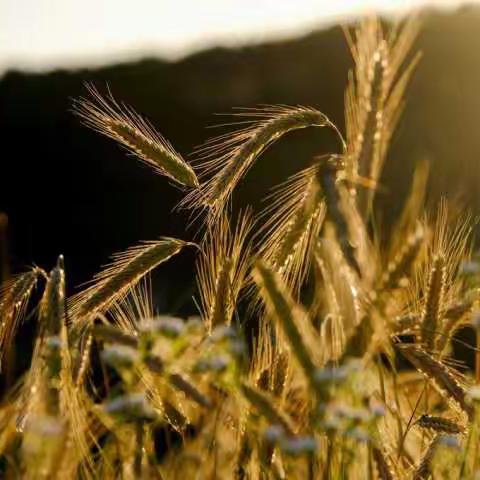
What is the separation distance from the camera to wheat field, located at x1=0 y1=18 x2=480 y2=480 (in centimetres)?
198

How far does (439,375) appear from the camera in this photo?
226 centimetres

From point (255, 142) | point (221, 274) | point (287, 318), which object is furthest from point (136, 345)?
point (255, 142)

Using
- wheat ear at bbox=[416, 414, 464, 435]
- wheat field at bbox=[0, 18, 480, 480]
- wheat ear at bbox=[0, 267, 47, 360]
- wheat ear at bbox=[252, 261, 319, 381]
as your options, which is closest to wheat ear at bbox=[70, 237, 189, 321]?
wheat field at bbox=[0, 18, 480, 480]

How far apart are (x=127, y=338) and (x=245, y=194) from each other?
11.3 metres

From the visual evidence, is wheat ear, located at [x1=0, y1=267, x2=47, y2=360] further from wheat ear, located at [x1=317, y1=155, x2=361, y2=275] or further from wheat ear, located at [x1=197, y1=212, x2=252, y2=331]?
wheat ear, located at [x1=317, y1=155, x2=361, y2=275]

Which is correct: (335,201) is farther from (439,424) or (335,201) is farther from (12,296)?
(12,296)

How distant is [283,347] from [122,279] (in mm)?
359

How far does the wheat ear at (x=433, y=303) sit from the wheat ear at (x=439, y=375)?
0.06 m

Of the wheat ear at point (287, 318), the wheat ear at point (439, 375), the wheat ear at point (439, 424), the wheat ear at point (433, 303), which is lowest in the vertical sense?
the wheat ear at point (439, 424)

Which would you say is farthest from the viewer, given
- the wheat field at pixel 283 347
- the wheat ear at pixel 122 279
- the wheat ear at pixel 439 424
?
the wheat ear at pixel 122 279

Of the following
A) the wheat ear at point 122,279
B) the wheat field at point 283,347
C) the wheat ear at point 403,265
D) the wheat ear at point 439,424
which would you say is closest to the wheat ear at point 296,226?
the wheat field at point 283,347

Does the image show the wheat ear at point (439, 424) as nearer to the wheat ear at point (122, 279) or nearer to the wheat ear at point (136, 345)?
the wheat ear at point (136, 345)

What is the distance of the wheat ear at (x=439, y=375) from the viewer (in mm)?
2254

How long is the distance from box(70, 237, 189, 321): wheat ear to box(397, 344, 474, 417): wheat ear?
561mm
